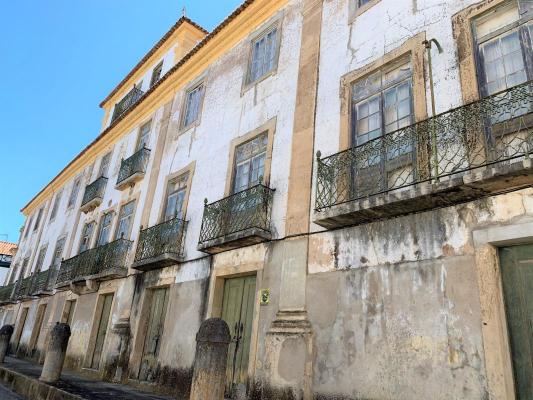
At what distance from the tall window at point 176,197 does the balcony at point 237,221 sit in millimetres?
1992

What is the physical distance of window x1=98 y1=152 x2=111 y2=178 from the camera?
16.3 m

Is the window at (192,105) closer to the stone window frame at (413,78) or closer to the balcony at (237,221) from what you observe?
the balcony at (237,221)

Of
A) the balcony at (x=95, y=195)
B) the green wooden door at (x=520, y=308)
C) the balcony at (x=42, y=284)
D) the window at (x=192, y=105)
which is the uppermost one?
the window at (x=192, y=105)

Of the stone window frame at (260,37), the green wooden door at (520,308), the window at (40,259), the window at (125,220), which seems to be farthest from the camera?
the window at (40,259)

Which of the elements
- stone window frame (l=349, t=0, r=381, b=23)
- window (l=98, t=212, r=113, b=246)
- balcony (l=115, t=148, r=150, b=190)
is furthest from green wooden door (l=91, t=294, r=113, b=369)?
stone window frame (l=349, t=0, r=381, b=23)

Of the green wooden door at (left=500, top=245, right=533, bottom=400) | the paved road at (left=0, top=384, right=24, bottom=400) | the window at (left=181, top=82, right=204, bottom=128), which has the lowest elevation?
the paved road at (left=0, top=384, right=24, bottom=400)

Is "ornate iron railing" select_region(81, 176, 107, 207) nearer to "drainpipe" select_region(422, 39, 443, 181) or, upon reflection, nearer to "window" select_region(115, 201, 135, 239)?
"window" select_region(115, 201, 135, 239)

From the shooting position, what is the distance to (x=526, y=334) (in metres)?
4.40

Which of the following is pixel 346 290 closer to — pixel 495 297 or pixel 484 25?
pixel 495 297

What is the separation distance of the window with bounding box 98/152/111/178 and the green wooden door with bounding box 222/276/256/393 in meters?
Result: 9.91

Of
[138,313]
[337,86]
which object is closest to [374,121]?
[337,86]

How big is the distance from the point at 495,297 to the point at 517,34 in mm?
3424

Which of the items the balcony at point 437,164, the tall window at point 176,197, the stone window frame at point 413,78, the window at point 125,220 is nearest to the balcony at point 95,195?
the window at point 125,220

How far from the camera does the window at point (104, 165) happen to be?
16312 mm
